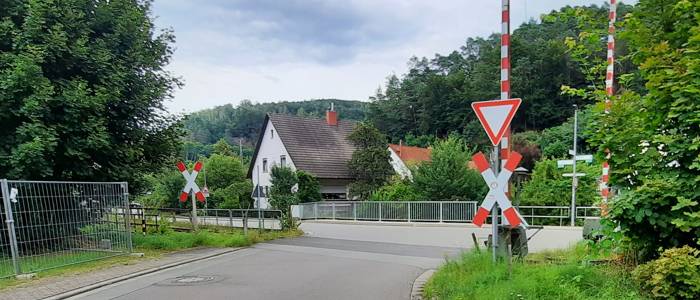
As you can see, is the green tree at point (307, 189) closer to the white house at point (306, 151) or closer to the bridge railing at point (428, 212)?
the bridge railing at point (428, 212)

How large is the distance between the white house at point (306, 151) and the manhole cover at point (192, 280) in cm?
2958

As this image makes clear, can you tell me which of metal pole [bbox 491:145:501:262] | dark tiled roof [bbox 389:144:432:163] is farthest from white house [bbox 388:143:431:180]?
metal pole [bbox 491:145:501:262]

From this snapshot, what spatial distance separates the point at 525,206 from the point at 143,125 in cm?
2065

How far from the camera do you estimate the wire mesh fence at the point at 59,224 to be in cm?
938

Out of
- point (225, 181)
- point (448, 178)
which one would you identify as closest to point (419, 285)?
point (448, 178)

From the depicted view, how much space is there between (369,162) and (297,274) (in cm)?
2669

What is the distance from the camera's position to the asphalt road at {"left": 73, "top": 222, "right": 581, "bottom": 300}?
7.95 meters

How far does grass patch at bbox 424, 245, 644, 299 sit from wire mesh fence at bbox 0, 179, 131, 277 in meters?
7.85

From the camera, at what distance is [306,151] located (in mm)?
43000

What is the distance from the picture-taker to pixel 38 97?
36.1ft

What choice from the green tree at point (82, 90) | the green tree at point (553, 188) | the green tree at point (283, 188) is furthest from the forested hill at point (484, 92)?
the green tree at point (82, 90)

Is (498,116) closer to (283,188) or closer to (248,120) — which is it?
(283,188)

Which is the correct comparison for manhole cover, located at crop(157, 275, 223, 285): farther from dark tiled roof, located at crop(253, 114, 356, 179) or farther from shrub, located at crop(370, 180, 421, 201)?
dark tiled roof, located at crop(253, 114, 356, 179)

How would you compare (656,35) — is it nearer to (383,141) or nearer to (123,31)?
(123,31)
